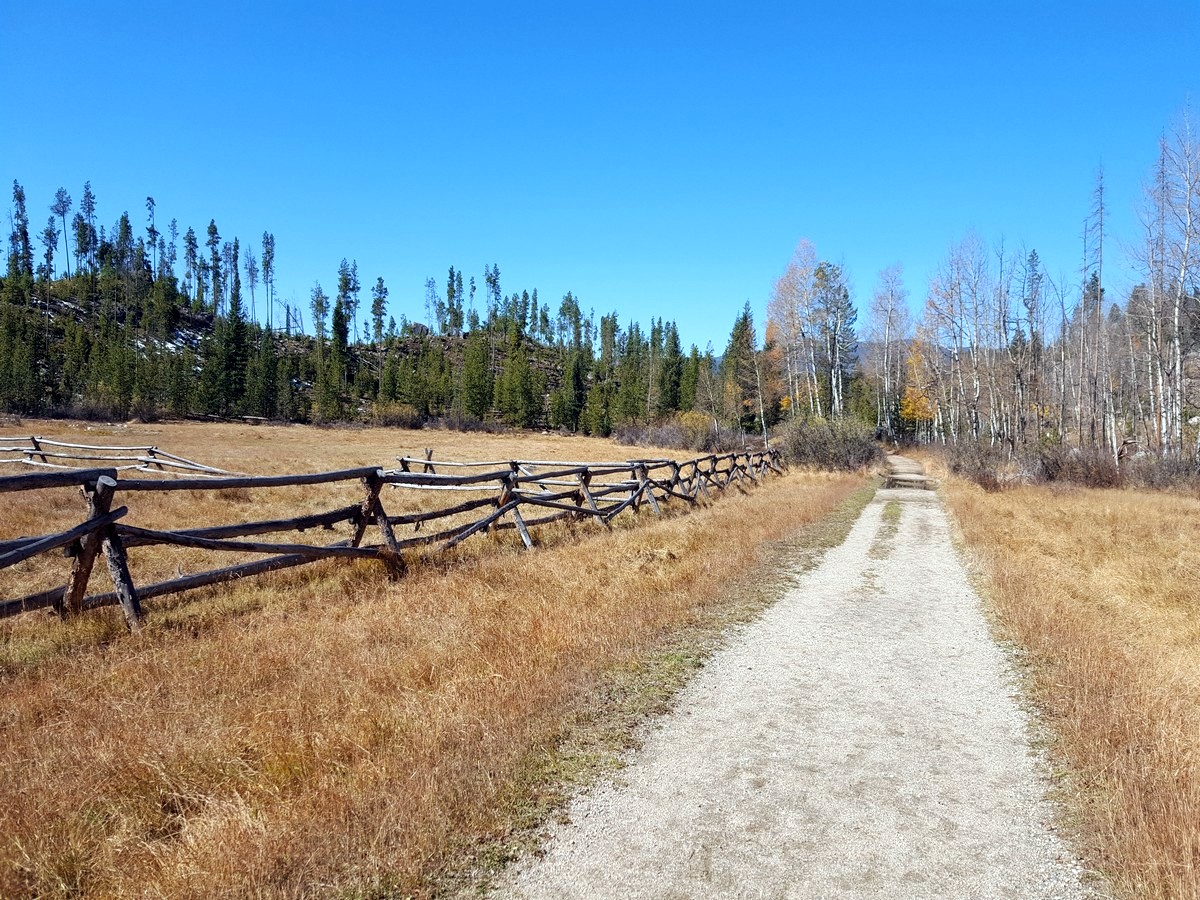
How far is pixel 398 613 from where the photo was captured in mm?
6789

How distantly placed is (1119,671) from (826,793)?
140 inches

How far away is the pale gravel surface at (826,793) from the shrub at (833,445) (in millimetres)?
25123

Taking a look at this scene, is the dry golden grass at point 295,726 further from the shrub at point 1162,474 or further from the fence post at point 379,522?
the shrub at point 1162,474

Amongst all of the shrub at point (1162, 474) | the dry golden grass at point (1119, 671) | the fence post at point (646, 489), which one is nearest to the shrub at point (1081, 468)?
the shrub at point (1162, 474)

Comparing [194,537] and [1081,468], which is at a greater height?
[194,537]

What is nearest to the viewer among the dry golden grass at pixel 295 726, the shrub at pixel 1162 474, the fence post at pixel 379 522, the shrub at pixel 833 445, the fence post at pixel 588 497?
the dry golden grass at pixel 295 726

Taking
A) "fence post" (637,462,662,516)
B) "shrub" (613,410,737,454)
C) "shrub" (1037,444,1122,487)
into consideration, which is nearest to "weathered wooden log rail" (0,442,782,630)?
"fence post" (637,462,662,516)

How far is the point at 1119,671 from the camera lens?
5309 mm

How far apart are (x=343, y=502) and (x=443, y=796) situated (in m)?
15.3

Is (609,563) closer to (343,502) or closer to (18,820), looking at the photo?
(18,820)

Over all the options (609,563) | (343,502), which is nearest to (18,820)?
(609,563)

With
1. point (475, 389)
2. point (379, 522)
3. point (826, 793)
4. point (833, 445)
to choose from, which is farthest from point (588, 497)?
point (475, 389)

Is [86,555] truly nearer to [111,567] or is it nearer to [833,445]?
[111,567]

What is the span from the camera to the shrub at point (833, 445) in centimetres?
3027
